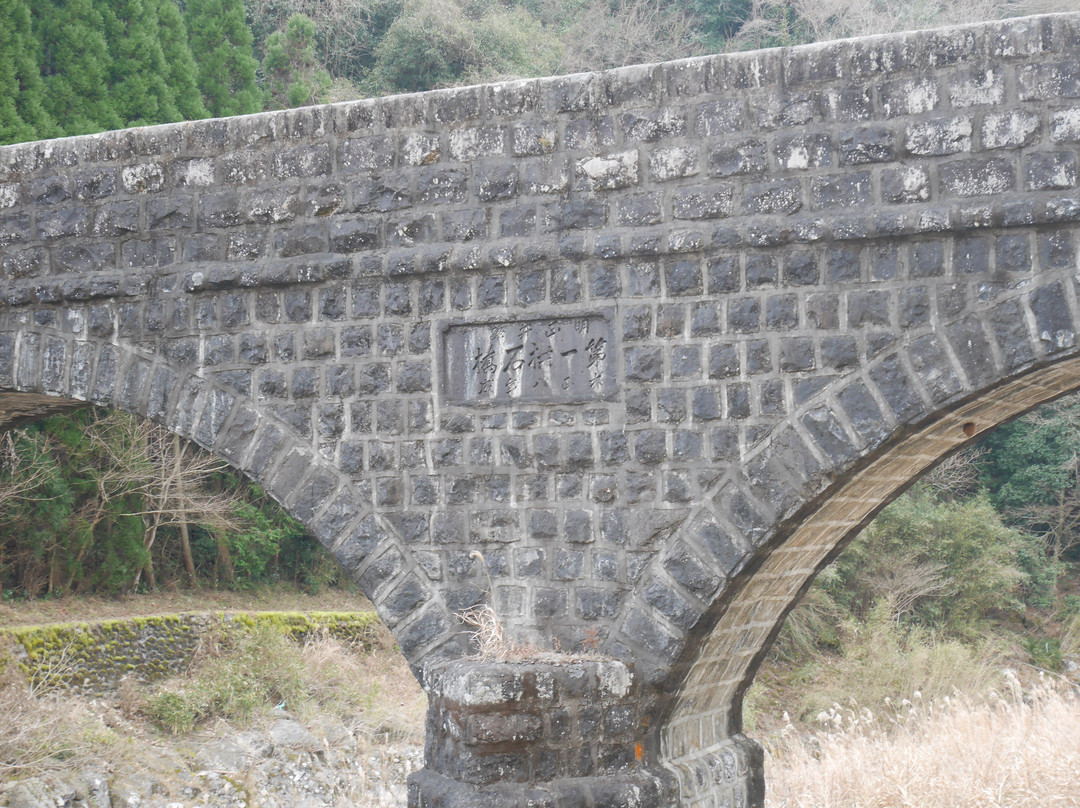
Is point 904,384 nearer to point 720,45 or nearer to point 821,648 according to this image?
point 821,648

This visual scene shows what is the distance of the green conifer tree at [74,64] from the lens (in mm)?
13141

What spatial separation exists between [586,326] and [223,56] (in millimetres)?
12528

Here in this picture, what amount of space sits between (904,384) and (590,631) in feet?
5.62

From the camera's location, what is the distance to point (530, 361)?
5027 mm

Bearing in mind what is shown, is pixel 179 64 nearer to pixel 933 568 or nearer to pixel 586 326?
pixel 586 326

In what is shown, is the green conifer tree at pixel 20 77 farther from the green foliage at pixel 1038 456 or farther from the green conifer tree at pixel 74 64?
the green foliage at pixel 1038 456

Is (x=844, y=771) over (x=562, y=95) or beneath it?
beneath

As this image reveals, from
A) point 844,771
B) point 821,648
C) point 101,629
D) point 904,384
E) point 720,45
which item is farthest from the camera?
point 720,45

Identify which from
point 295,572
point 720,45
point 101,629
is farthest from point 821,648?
point 720,45

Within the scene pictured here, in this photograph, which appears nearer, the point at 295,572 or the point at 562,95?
the point at 562,95

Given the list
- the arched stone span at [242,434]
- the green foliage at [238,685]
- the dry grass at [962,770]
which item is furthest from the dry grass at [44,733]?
the dry grass at [962,770]

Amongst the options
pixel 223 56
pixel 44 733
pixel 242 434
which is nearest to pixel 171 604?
pixel 44 733

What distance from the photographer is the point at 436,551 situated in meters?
5.14

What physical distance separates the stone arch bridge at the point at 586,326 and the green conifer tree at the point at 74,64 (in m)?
8.21
